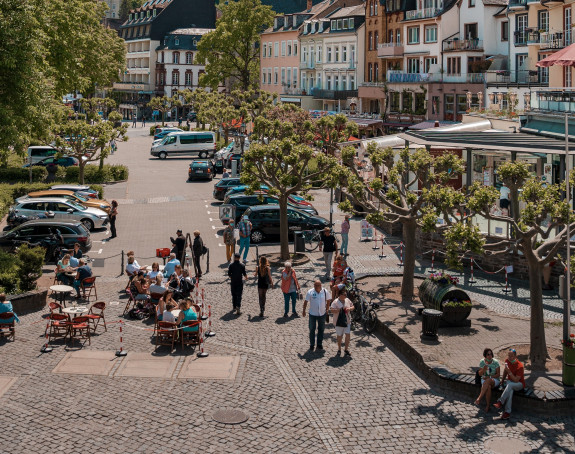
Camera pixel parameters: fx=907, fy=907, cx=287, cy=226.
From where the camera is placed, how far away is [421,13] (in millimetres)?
75375

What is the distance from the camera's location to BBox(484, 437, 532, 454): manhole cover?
15.4 metres

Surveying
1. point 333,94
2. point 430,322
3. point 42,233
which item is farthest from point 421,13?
point 430,322

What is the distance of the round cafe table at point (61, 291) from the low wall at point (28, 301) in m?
0.46

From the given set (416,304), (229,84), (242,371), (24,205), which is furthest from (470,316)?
(229,84)

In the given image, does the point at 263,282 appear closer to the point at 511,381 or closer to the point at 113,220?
the point at 511,381

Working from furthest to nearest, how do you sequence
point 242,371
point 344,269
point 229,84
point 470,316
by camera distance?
point 229,84 → point 344,269 → point 470,316 → point 242,371

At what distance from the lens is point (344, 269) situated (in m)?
25.5

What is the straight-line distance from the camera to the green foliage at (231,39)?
102 m

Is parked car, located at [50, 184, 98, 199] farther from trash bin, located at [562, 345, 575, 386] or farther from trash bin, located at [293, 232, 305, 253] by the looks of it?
trash bin, located at [562, 345, 575, 386]

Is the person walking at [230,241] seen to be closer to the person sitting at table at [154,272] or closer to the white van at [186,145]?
the person sitting at table at [154,272]

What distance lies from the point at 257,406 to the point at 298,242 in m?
16.2

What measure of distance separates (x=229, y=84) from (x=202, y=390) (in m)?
115

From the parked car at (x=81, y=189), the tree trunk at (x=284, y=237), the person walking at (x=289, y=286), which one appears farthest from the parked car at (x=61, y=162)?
the person walking at (x=289, y=286)

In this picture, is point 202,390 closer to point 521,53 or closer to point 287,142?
point 287,142
